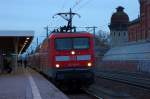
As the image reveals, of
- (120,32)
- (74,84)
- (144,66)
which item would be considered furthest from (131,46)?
(120,32)

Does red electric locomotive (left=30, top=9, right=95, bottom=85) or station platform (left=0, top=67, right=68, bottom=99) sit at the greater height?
red electric locomotive (left=30, top=9, right=95, bottom=85)

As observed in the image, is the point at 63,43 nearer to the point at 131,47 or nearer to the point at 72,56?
the point at 72,56

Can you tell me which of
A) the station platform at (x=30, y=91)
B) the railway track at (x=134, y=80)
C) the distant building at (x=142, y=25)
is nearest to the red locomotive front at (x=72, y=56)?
the station platform at (x=30, y=91)

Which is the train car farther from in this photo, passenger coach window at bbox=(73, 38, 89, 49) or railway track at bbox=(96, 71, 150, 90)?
railway track at bbox=(96, 71, 150, 90)

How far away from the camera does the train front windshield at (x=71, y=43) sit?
26453 millimetres

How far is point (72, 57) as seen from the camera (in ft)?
85.5

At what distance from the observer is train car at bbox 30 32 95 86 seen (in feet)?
84.5

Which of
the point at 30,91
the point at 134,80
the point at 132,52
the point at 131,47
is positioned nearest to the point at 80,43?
the point at 30,91

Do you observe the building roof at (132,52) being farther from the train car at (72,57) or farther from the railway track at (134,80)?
the train car at (72,57)

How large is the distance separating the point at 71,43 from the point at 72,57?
2.97 feet

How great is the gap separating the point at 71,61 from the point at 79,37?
58.5 inches

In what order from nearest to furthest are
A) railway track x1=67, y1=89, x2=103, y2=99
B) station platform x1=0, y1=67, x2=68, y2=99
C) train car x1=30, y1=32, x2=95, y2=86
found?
1. station platform x1=0, y1=67, x2=68, y2=99
2. railway track x1=67, y1=89, x2=103, y2=99
3. train car x1=30, y1=32, x2=95, y2=86

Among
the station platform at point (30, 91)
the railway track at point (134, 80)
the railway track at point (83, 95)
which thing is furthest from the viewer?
the railway track at point (134, 80)

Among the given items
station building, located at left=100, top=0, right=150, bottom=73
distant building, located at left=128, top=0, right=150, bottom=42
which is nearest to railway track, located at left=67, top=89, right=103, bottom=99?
station building, located at left=100, top=0, right=150, bottom=73
